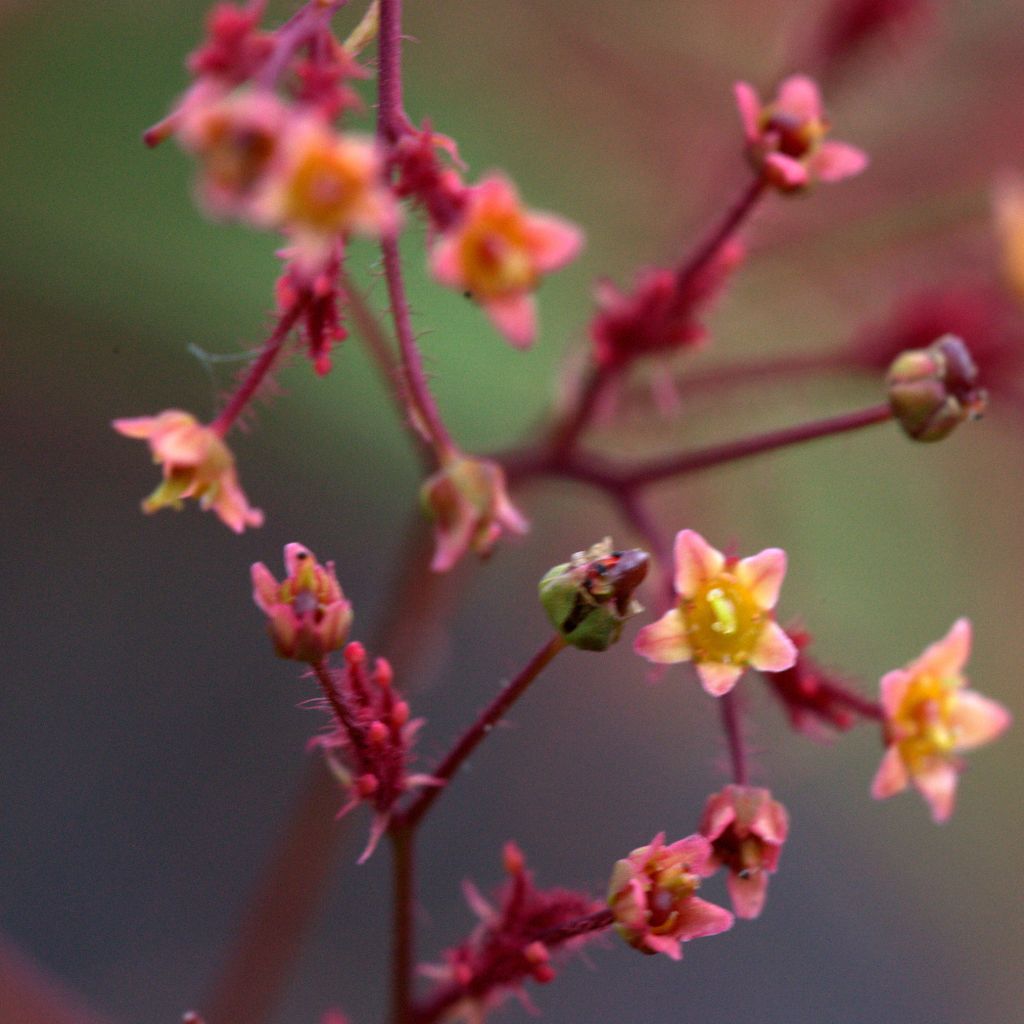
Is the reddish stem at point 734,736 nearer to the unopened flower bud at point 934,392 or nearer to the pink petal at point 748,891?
the pink petal at point 748,891

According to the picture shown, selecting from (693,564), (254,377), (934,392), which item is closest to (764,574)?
(693,564)

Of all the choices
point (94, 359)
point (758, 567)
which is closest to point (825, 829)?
point (94, 359)

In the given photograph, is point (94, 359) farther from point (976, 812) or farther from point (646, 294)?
point (976, 812)

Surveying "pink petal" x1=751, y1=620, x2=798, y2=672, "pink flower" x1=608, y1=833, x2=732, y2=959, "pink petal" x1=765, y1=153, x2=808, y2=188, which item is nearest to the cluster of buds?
"pink flower" x1=608, y1=833, x2=732, y2=959

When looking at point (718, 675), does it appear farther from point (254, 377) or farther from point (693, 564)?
point (254, 377)

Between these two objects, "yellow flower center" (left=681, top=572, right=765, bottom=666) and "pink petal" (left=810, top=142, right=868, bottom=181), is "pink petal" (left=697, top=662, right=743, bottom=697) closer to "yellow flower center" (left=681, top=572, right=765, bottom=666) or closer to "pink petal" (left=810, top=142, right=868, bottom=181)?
"yellow flower center" (left=681, top=572, right=765, bottom=666)

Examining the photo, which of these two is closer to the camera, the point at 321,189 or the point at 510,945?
the point at 321,189

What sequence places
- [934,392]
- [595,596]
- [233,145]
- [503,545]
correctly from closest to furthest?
1. [233,145]
2. [595,596]
3. [934,392]
4. [503,545]
